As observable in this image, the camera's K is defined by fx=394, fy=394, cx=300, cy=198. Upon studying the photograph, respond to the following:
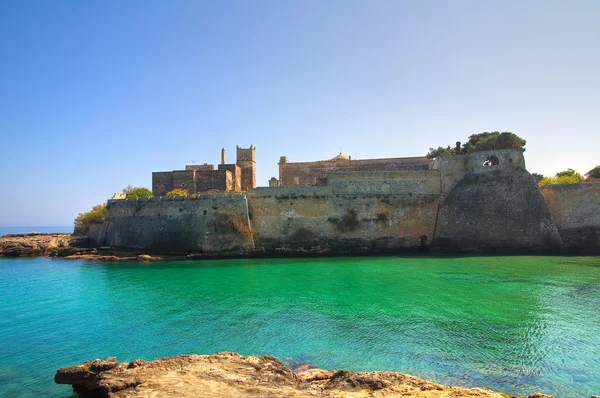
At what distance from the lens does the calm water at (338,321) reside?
24.6 feet

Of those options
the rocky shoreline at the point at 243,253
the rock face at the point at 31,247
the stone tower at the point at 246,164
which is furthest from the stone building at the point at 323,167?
the rock face at the point at 31,247

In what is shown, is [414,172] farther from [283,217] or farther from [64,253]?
[64,253]

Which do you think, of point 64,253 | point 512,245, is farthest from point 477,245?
point 64,253

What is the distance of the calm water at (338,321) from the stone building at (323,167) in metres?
13.6

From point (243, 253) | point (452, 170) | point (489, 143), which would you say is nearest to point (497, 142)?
point (489, 143)

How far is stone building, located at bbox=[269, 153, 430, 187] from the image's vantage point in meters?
31.2

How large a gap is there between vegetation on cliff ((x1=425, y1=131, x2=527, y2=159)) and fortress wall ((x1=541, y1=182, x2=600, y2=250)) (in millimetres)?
7043

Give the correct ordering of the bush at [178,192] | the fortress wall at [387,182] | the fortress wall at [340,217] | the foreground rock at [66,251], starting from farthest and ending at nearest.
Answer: the bush at [178,192] → the fortress wall at [387,182] → the fortress wall at [340,217] → the foreground rock at [66,251]

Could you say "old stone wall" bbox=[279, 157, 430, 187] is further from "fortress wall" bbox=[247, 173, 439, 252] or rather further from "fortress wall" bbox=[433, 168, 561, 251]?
"fortress wall" bbox=[433, 168, 561, 251]

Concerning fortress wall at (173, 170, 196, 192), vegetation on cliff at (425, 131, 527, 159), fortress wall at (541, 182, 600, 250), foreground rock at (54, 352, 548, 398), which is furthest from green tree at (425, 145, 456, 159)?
foreground rock at (54, 352, 548, 398)

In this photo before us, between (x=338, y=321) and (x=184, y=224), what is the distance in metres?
16.9

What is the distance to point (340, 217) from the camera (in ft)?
83.9

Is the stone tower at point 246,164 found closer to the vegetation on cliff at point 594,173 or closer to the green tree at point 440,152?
the green tree at point 440,152

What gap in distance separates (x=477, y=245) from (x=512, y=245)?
193 centimetres
